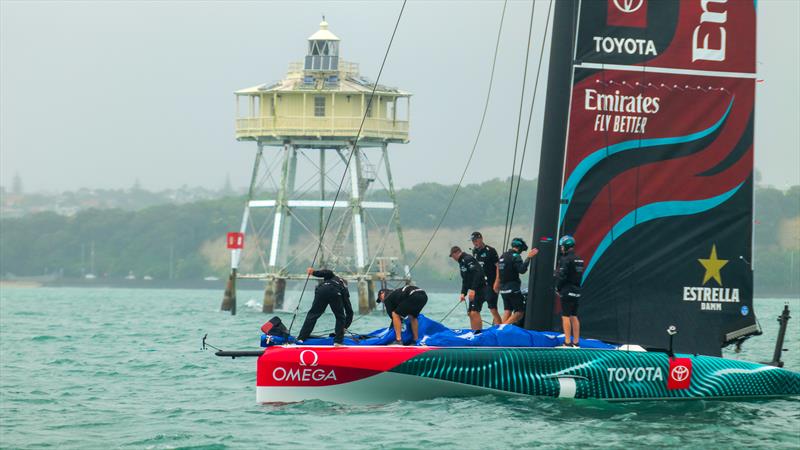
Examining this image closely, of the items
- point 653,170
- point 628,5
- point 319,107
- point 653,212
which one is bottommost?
point 653,212

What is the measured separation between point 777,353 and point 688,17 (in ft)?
15.2

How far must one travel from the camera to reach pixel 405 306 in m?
19.5

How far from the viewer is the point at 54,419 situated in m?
18.6

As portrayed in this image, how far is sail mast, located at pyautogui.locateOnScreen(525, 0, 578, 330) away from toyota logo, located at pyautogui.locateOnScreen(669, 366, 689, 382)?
1.73 meters

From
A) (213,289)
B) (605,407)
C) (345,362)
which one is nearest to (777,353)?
(605,407)

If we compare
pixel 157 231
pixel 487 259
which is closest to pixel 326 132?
pixel 487 259

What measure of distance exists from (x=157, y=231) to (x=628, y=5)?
117 m

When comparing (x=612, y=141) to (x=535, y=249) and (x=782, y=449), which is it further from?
(x=782, y=449)

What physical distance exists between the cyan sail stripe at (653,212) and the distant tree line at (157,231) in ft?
Answer: 318

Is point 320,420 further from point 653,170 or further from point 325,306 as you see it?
point 653,170

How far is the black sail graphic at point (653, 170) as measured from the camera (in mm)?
19250

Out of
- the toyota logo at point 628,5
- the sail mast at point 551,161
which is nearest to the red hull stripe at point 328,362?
the sail mast at point 551,161

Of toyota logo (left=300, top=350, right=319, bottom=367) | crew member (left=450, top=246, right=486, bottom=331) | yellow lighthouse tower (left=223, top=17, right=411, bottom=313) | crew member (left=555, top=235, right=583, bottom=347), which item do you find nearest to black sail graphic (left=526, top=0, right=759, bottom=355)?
crew member (left=555, top=235, right=583, bottom=347)

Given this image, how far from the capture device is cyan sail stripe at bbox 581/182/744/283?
19500 mm
